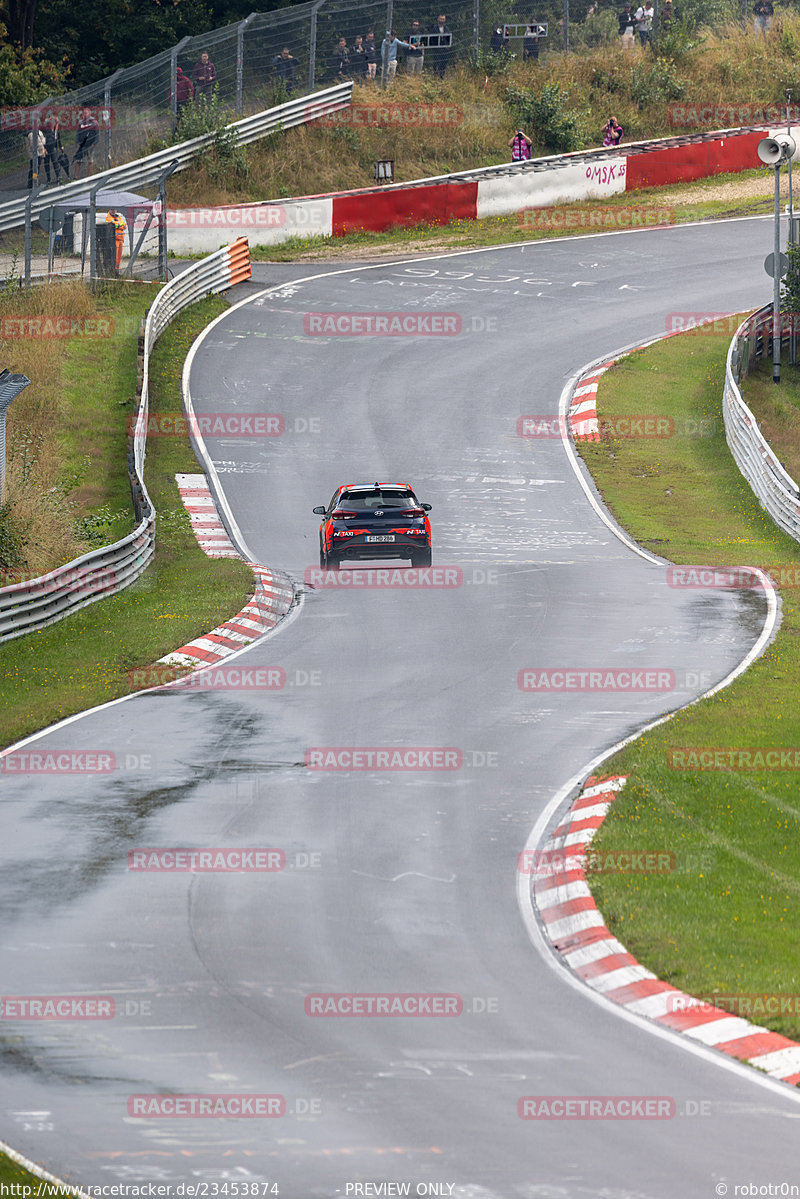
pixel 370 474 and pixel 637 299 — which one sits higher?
pixel 637 299

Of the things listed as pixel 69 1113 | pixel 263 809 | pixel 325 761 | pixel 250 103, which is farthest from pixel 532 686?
pixel 250 103

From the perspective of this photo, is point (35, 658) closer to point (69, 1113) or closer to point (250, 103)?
point (69, 1113)

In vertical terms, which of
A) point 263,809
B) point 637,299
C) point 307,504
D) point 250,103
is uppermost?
point 250,103

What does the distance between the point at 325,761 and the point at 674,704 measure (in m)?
4.62

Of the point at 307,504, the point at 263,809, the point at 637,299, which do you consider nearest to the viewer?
the point at 263,809

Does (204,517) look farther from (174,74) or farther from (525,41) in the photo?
(525,41)

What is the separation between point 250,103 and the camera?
54.3 meters

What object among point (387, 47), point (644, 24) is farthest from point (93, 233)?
point (644, 24)

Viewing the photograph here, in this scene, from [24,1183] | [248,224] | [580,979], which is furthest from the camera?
[248,224]

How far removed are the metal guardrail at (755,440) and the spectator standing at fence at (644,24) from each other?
86.1ft

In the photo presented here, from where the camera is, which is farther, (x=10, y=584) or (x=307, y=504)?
(x=307, y=504)

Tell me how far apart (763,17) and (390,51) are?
20895mm

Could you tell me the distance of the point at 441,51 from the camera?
58.4 m

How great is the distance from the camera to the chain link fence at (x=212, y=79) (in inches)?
1825
